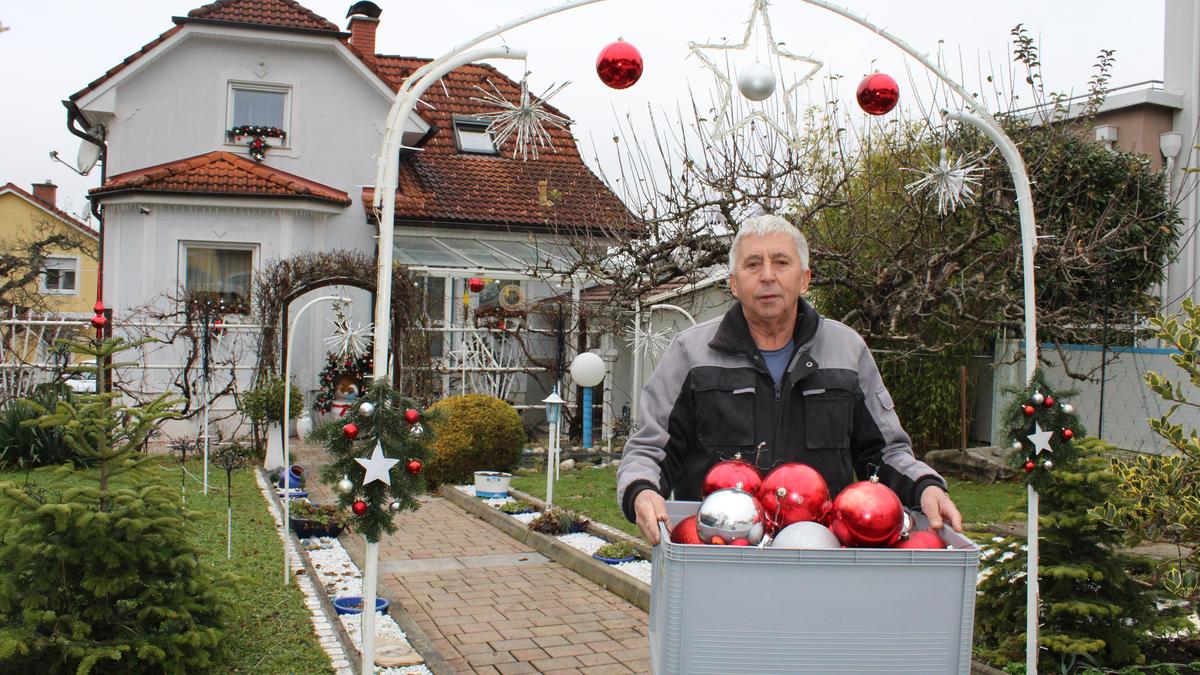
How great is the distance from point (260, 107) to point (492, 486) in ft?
31.6

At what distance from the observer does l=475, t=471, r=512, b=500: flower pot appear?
36.0 feet

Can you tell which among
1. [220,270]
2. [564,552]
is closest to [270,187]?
[220,270]

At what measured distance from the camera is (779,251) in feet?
9.75

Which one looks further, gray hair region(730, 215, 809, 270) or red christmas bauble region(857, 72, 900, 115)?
red christmas bauble region(857, 72, 900, 115)

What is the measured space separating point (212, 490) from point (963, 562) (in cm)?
960

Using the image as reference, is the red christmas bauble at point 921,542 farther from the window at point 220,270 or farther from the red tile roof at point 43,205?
the red tile roof at point 43,205

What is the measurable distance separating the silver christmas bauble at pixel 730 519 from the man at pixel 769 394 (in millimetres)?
449

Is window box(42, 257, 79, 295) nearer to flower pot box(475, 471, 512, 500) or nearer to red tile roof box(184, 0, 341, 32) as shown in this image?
red tile roof box(184, 0, 341, 32)

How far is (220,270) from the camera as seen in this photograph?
16.2m

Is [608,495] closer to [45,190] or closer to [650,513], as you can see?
[650,513]

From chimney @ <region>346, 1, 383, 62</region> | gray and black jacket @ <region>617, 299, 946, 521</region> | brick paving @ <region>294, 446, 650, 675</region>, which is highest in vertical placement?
chimney @ <region>346, 1, 383, 62</region>

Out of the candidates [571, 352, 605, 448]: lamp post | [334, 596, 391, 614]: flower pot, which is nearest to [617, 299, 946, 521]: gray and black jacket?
[334, 596, 391, 614]: flower pot

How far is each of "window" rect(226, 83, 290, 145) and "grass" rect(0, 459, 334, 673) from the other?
9084 millimetres

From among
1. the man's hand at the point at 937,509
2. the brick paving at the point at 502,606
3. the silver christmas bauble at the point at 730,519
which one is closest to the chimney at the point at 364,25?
the brick paving at the point at 502,606
